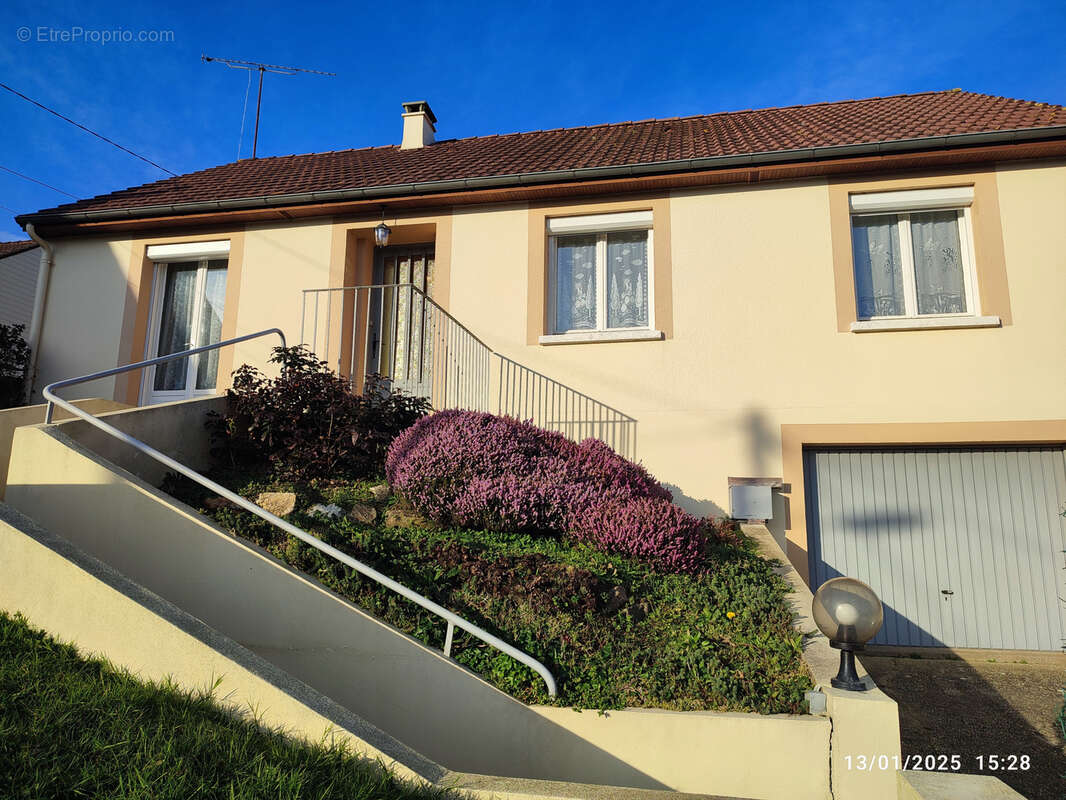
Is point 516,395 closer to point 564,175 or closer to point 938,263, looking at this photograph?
point 564,175

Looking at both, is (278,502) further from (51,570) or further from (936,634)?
(936,634)

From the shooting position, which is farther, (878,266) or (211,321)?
(211,321)

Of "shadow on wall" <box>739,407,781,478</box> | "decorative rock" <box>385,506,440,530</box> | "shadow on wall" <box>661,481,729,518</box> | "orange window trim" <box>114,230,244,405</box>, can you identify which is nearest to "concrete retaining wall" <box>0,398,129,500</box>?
"orange window trim" <box>114,230,244,405</box>

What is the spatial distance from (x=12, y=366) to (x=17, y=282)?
32.0ft

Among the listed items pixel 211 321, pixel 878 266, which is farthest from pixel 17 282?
pixel 878 266

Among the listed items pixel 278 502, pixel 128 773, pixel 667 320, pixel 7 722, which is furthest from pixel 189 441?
pixel 667 320

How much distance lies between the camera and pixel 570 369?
7285 mm

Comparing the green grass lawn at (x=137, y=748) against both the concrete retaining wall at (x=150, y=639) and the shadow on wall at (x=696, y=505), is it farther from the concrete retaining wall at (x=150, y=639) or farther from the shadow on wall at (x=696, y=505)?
the shadow on wall at (x=696, y=505)

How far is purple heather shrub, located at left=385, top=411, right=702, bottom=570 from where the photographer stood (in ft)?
16.1

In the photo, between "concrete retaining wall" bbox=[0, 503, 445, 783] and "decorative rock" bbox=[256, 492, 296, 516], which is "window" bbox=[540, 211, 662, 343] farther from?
"concrete retaining wall" bbox=[0, 503, 445, 783]

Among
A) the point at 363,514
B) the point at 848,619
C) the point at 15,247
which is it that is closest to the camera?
the point at 848,619

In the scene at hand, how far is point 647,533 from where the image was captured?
4879 mm

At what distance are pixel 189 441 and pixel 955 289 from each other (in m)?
7.45

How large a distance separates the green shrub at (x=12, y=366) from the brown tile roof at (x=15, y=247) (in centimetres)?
921
